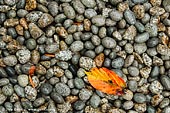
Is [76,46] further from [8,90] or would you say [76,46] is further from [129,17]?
[8,90]

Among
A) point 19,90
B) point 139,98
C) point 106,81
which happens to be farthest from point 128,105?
point 19,90

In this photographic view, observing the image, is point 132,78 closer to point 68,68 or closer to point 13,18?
point 68,68

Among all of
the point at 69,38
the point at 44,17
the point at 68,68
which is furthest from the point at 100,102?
the point at 44,17

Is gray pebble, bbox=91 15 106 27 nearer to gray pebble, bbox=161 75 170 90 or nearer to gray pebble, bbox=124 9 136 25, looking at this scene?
gray pebble, bbox=124 9 136 25

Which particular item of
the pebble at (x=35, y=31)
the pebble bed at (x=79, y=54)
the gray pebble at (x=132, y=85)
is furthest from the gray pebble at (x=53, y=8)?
the gray pebble at (x=132, y=85)

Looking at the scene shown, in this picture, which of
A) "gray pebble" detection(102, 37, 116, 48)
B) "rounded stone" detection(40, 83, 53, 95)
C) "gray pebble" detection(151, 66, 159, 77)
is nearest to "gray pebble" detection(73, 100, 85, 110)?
"rounded stone" detection(40, 83, 53, 95)
